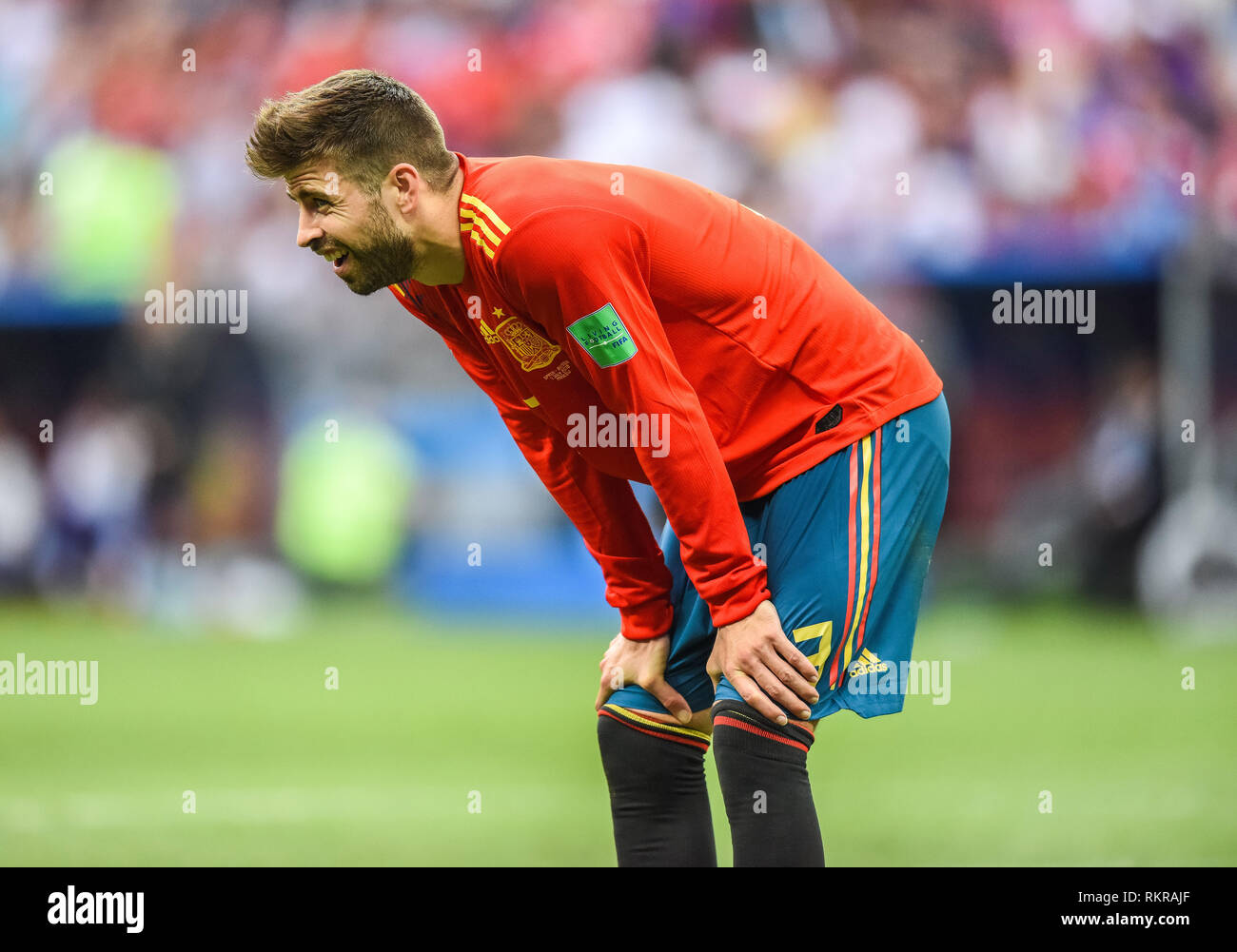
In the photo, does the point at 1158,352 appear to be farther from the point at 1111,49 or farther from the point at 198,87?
the point at 198,87

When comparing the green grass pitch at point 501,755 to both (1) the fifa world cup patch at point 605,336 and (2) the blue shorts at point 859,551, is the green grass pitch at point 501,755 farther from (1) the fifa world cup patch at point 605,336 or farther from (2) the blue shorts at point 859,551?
(1) the fifa world cup patch at point 605,336

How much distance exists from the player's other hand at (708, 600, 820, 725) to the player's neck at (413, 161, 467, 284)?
2.90 feet

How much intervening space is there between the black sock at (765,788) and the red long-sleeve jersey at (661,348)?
0.21 metres

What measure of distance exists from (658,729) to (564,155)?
8620 mm

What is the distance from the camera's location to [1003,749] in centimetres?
659

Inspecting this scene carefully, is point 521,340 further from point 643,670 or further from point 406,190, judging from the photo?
point 643,670

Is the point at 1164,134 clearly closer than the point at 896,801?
No

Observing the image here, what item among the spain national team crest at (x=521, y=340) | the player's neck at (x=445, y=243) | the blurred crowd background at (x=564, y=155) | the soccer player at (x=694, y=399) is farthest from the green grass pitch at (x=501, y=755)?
the player's neck at (x=445, y=243)

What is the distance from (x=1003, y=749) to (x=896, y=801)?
1.19 metres

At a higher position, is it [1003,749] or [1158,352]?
[1158,352]

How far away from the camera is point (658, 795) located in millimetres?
2990

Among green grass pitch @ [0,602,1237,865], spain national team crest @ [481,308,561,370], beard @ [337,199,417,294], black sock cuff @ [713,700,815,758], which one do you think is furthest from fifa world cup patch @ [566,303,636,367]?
green grass pitch @ [0,602,1237,865]

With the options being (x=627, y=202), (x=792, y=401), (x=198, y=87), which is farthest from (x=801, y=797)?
(x=198, y=87)

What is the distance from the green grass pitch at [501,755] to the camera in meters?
4.89
